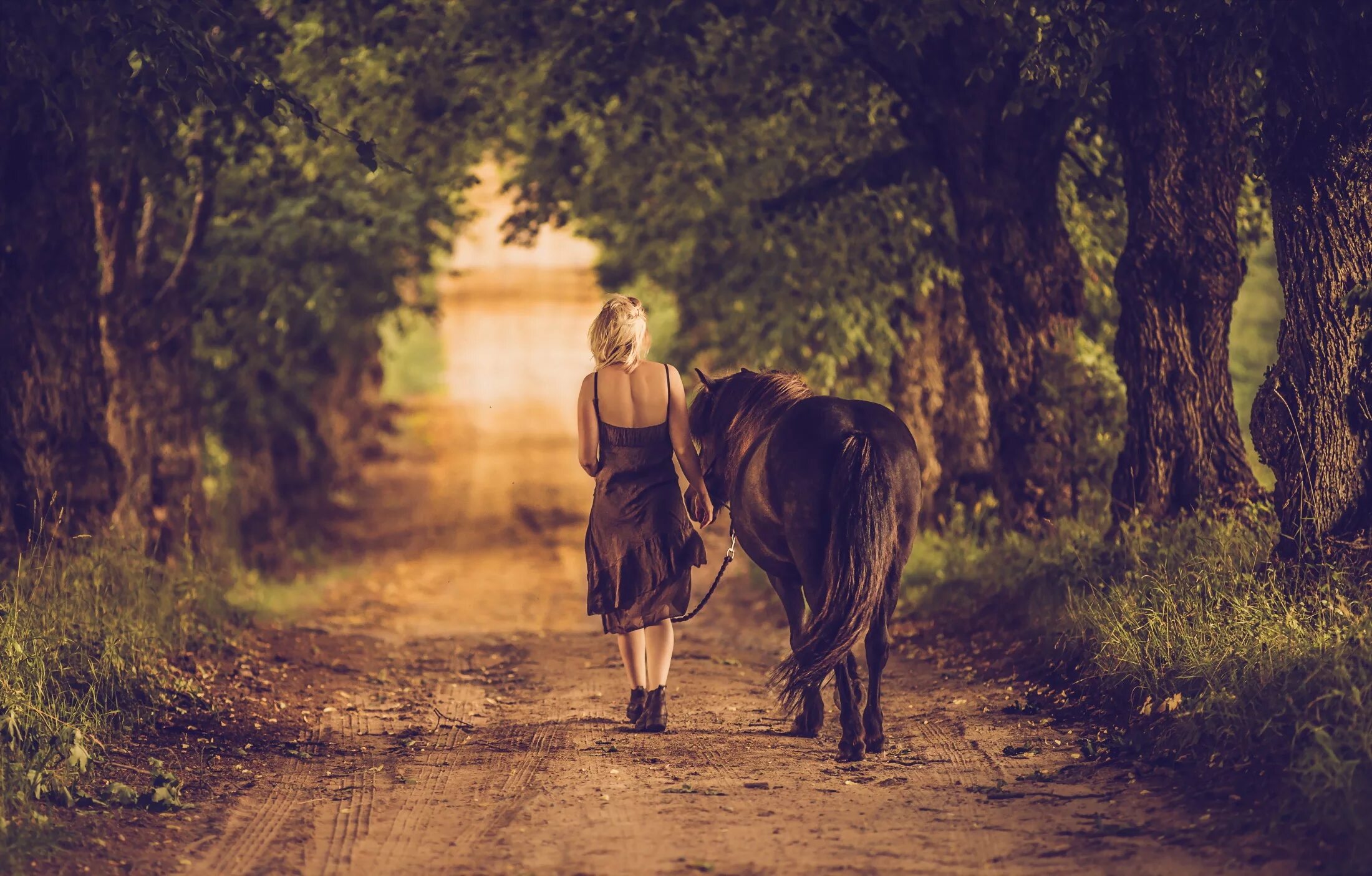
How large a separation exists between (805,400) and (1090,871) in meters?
2.90

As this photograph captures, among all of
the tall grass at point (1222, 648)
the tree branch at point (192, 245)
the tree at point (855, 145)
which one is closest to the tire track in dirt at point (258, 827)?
the tall grass at point (1222, 648)

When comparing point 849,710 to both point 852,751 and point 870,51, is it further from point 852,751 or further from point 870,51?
point 870,51

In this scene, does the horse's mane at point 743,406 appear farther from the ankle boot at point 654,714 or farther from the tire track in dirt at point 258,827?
the tire track in dirt at point 258,827

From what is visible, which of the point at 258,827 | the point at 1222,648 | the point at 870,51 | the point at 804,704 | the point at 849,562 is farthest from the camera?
the point at 870,51

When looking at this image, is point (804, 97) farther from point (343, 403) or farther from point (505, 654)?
point (343, 403)

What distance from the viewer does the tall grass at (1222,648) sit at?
5703 mm

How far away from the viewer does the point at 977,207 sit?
11.3 m

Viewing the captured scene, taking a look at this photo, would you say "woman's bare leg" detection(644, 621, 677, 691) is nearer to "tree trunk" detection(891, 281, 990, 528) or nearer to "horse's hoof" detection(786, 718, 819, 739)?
"horse's hoof" detection(786, 718, 819, 739)

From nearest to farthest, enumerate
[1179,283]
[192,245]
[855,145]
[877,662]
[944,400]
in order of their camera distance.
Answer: [877,662], [1179,283], [855,145], [192,245], [944,400]

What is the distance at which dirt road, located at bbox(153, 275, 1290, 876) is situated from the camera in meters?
5.65

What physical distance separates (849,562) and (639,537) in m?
1.32

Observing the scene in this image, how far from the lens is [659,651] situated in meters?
7.88

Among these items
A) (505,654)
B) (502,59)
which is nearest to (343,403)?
(502,59)

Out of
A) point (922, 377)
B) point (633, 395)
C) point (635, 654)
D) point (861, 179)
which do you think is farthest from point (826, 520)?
point (922, 377)
